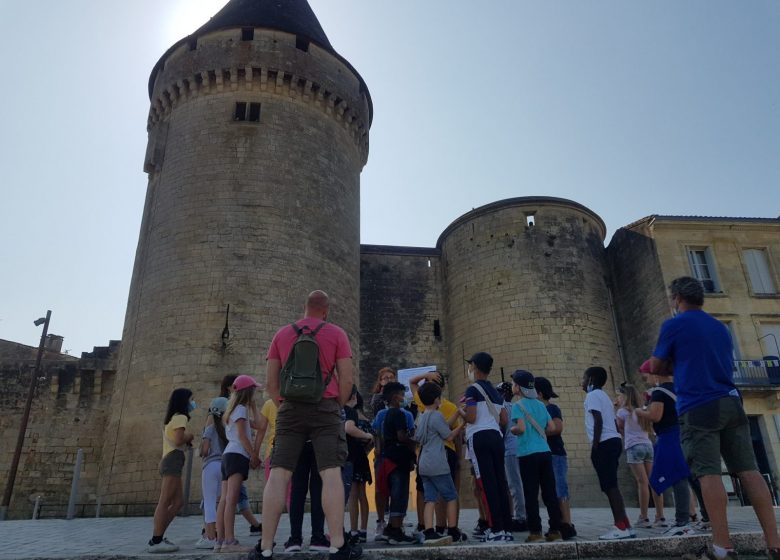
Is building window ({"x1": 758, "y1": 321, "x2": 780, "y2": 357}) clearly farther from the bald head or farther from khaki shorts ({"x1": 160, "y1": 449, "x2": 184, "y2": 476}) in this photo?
khaki shorts ({"x1": 160, "y1": 449, "x2": 184, "y2": 476})

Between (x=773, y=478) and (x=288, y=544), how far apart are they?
50.4 ft

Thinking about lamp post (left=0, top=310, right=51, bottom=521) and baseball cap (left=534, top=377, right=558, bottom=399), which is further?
lamp post (left=0, top=310, right=51, bottom=521)

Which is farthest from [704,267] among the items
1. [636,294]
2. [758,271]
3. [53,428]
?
[53,428]

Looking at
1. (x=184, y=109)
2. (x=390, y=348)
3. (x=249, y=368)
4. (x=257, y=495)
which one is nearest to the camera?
(x=257, y=495)

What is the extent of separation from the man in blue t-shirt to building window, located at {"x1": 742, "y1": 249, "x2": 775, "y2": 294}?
16.1 m

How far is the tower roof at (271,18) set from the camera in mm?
16734

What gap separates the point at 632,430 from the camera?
21.0 ft

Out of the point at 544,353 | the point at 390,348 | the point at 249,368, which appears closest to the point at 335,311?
the point at 249,368

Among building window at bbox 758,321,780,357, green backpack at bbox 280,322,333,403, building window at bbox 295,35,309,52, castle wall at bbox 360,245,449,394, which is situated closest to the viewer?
green backpack at bbox 280,322,333,403

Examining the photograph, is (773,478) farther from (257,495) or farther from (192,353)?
(192,353)

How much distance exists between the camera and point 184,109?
635 inches

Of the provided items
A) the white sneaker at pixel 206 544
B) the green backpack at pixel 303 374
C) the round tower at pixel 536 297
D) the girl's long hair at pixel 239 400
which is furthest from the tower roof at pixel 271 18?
the green backpack at pixel 303 374

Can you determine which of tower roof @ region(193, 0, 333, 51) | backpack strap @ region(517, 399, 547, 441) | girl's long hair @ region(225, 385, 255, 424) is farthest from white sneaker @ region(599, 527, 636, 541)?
tower roof @ region(193, 0, 333, 51)

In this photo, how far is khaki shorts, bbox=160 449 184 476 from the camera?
4.98 metres
